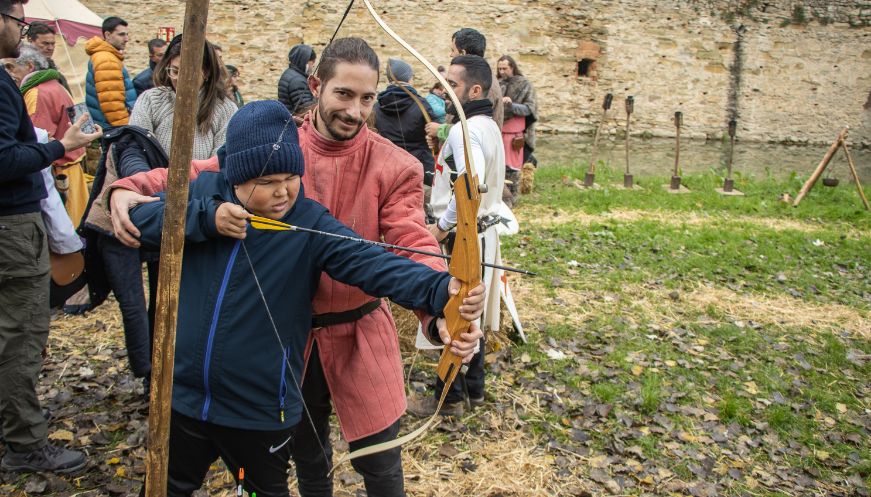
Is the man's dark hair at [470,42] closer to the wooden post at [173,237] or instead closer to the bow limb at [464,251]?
the bow limb at [464,251]

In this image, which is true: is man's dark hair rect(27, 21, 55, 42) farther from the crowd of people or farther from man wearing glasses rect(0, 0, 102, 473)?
the crowd of people

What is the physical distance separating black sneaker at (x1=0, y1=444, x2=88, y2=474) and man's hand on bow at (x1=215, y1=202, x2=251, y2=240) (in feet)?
6.49

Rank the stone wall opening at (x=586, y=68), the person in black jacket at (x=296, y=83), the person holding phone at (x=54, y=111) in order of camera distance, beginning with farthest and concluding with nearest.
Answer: the stone wall opening at (x=586, y=68)
the person in black jacket at (x=296, y=83)
the person holding phone at (x=54, y=111)

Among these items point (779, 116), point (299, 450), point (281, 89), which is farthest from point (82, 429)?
point (779, 116)

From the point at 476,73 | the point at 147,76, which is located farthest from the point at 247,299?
the point at 147,76

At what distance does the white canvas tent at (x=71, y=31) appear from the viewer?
30.2ft

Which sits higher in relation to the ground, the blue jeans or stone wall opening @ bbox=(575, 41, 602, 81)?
stone wall opening @ bbox=(575, 41, 602, 81)

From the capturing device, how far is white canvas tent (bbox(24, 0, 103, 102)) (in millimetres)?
9211

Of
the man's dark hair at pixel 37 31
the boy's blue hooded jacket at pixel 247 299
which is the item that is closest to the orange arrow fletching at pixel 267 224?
the boy's blue hooded jacket at pixel 247 299

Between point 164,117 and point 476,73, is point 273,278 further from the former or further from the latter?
point 476,73

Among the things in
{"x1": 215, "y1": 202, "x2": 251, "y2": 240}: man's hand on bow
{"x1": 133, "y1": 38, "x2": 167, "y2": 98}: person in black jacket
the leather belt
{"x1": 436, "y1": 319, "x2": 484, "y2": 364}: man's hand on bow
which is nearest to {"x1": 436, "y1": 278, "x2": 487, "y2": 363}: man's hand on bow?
{"x1": 436, "y1": 319, "x2": 484, "y2": 364}: man's hand on bow

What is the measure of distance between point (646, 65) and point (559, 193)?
5.94m

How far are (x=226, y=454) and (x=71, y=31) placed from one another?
9909 millimetres

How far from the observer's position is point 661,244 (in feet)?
25.2
